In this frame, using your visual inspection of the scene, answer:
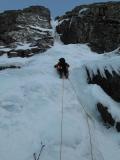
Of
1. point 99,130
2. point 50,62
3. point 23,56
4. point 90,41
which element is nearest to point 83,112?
point 99,130

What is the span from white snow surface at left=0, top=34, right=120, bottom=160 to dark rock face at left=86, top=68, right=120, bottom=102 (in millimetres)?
257

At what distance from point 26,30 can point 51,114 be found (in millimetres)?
13115

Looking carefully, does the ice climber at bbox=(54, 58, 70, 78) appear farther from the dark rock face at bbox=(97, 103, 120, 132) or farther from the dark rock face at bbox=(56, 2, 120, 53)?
the dark rock face at bbox=(56, 2, 120, 53)

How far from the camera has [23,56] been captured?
20.1m

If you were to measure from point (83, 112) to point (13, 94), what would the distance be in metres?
2.62

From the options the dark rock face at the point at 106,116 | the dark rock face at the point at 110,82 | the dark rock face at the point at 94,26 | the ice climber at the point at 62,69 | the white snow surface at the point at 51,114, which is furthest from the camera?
the dark rock face at the point at 94,26

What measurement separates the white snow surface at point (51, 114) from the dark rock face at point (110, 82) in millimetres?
257

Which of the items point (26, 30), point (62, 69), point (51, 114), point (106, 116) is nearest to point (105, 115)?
point (106, 116)

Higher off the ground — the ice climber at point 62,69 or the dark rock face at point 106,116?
the ice climber at point 62,69

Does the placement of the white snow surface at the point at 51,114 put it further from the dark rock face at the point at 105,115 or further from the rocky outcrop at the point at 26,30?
the rocky outcrop at the point at 26,30

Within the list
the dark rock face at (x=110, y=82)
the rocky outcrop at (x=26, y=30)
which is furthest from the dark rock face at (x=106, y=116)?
the rocky outcrop at (x=26, y=30)

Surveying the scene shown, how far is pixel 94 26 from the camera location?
77.7ft

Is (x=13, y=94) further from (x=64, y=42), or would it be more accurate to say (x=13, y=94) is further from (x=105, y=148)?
(x=64, y=42)

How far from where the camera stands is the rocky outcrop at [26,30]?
21.3 metres
